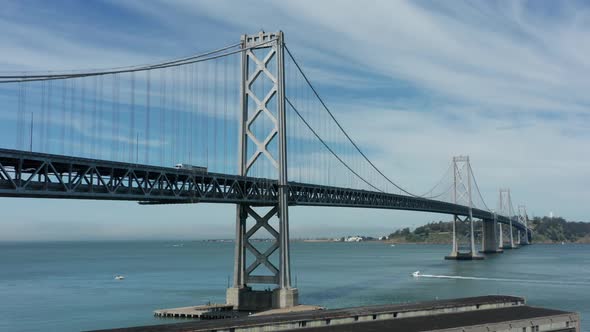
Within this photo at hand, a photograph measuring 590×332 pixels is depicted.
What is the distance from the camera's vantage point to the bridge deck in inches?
1220

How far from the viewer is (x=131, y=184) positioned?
37.8m

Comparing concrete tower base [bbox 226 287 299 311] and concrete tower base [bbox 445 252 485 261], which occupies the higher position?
concrete tower base [bbox 445 252 485 261]

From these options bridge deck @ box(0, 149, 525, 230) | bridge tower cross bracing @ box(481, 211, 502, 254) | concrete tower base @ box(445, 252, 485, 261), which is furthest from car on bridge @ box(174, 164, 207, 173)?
bridge tower cross bracing @ box(481, 211, 502, 254)

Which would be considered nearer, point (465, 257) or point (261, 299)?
point (261, 299)

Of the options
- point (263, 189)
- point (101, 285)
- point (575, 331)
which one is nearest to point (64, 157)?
point (263, 189)

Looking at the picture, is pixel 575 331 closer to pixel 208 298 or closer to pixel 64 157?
pixel 64 157

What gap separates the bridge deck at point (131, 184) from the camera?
31000 mm

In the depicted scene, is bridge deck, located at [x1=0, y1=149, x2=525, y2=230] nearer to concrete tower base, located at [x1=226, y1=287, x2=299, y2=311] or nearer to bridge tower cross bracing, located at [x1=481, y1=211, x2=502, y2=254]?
concrete tower base, located at [x1=226, y1=287, x2=299, y2=311]

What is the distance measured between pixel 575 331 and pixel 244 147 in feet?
89.2

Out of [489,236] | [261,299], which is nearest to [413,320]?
[261,299]

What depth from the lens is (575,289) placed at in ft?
235

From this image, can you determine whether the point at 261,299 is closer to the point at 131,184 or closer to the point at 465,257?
the point at 131,184

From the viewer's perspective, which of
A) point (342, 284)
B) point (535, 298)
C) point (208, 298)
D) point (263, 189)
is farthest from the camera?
point (342, 284)

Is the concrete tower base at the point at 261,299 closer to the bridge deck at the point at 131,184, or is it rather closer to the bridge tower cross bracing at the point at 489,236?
the bridge deck at the point at 131,184
